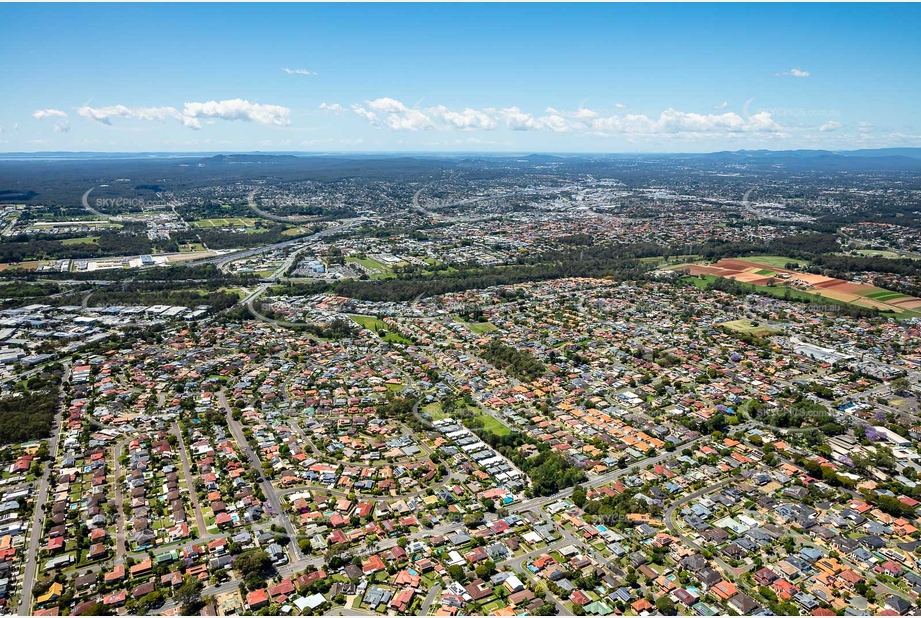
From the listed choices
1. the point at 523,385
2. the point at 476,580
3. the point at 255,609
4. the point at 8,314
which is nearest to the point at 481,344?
the point at 523,385

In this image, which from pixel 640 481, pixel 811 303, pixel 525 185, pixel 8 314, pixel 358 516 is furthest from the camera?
pixel 525 185

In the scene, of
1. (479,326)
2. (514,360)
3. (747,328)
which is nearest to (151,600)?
(514,360)

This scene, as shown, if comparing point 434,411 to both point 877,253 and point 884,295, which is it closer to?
point 884,295

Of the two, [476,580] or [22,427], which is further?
[22,427]

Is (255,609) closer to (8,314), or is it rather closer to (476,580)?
(476,580)

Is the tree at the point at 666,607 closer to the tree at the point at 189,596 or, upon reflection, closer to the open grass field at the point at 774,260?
the tree at the point at 189,596

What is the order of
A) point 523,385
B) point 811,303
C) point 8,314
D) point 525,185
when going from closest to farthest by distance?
point 523,385 → point 8,314 → point 811,303 → point 525,185
